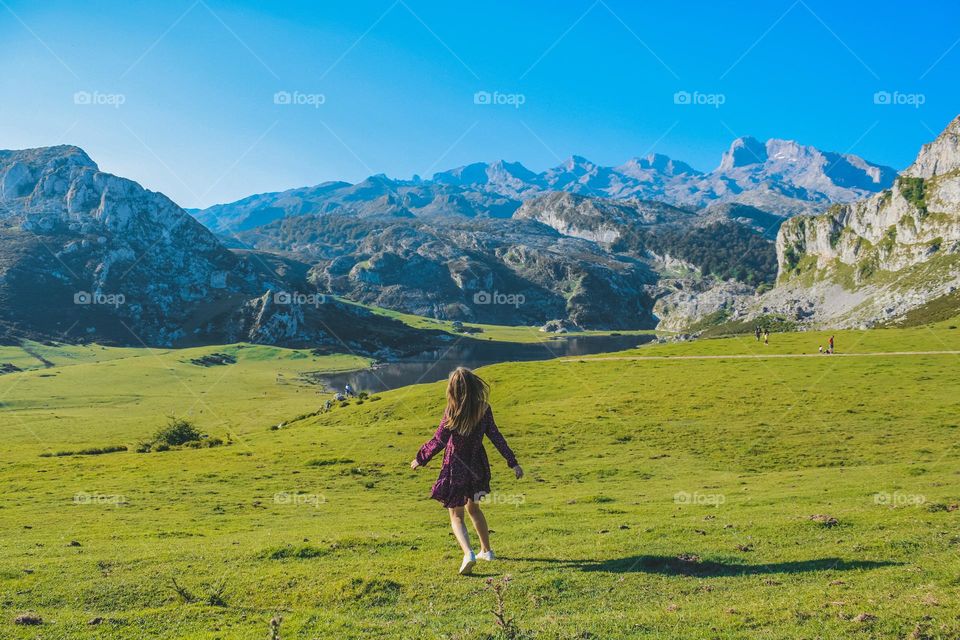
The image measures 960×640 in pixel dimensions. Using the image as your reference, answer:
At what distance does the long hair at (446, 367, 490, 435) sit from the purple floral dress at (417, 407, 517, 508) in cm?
23

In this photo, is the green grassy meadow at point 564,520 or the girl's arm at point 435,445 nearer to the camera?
the green grassy meadow at point 564,520

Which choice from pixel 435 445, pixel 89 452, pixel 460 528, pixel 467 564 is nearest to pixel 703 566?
pixel 467 564

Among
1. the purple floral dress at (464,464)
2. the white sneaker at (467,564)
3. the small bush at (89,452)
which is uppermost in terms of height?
the purple floral dress at (464,464)

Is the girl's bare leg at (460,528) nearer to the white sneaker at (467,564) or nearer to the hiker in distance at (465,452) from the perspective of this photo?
the hiker in distance at (465,452)

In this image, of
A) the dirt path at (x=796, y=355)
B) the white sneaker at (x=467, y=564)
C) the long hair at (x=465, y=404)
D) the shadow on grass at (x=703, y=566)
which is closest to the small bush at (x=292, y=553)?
the white sneaker at (x=467, y=564)

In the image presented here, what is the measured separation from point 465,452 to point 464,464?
12.1 inches

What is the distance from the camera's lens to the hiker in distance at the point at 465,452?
Result: 14.0m

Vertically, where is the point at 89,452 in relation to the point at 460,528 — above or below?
below

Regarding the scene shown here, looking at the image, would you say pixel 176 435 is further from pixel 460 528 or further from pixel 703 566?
pixel 703 566

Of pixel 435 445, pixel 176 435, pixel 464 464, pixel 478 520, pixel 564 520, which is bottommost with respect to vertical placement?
pixel 176 435

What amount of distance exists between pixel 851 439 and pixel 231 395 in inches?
4876

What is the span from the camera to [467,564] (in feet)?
45.3

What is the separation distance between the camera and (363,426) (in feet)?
180

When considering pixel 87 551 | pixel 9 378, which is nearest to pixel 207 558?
pixel 87 551
